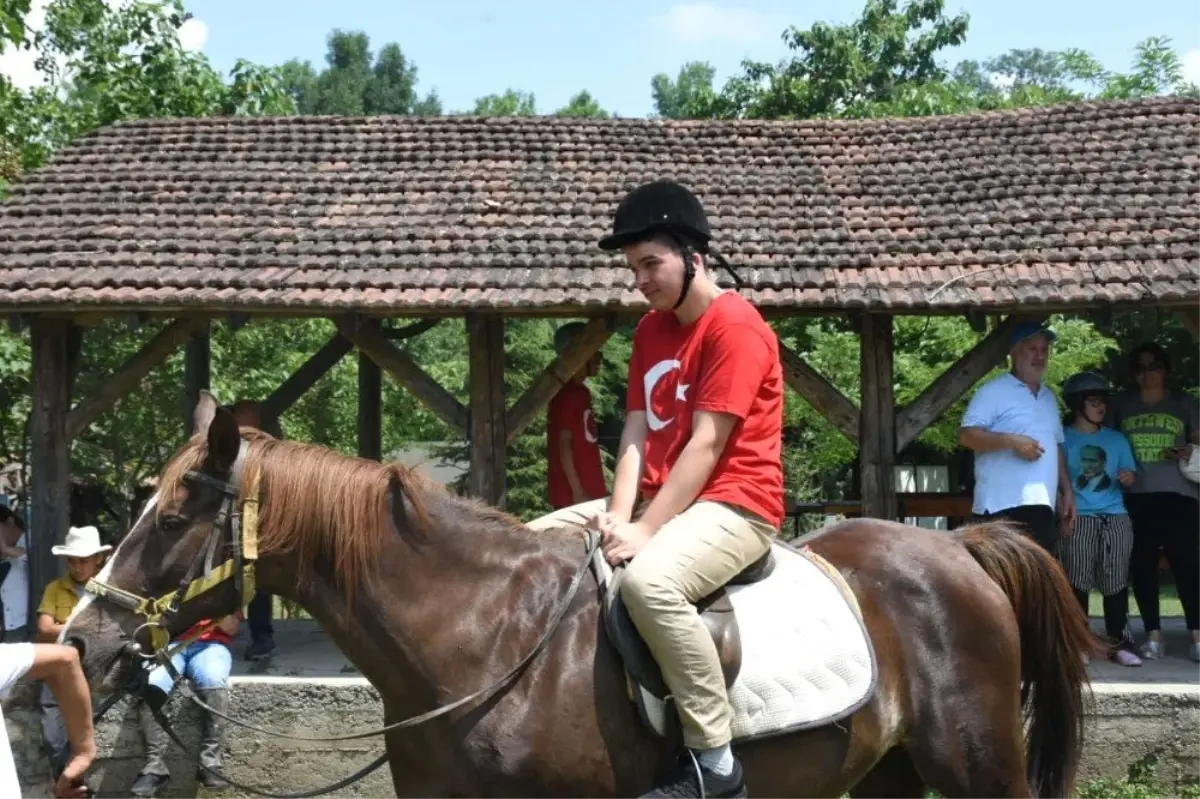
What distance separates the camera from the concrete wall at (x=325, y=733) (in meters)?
7.59

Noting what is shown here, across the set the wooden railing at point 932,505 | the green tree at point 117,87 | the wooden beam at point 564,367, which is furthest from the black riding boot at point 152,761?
the green tree at point 117,87

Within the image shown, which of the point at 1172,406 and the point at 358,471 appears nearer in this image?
the point at 358,471

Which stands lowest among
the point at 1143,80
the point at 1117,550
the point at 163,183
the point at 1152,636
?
the point at 1152,636

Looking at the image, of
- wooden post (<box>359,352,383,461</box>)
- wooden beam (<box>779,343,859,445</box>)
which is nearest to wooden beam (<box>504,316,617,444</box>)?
wooden beam (<box>779,343,859,445</box>)

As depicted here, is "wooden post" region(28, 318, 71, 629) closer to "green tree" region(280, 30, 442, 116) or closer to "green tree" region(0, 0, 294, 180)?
"green tree" region(0, 0, 294, 180)

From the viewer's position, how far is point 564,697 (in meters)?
3.85

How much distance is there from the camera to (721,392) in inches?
156

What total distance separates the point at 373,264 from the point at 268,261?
2.50 feet

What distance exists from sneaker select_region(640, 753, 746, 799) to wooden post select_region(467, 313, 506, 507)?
5663 mm

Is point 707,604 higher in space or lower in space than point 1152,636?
higher

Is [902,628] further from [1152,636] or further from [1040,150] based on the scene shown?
[1040,150]

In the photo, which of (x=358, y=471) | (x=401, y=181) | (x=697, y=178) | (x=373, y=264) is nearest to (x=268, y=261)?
(x=373, y=264)

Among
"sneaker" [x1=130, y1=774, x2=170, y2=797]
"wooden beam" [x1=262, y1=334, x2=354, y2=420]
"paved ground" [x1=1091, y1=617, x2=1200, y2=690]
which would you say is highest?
"wooden beam" [x1=262, y1=334, x2=354, y2=420]

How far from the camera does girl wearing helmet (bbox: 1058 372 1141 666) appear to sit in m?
8.44
